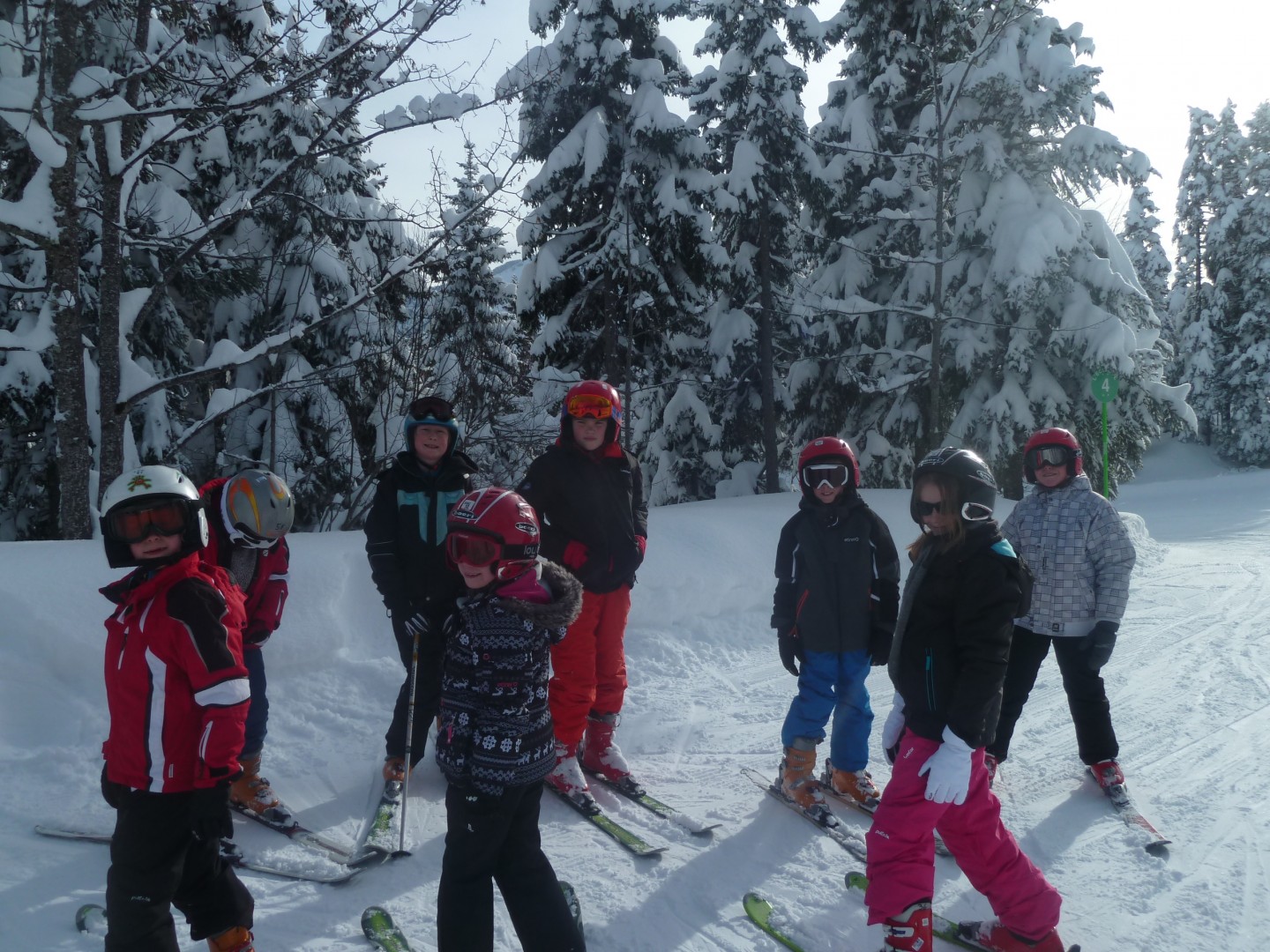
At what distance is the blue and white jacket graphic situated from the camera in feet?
14.6

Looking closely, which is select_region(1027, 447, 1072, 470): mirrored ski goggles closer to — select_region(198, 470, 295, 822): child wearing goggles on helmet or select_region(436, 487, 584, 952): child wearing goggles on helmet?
select_region(436, 487, 584, 952): child wearing goggles on helmet

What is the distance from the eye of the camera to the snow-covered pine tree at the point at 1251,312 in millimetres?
34469

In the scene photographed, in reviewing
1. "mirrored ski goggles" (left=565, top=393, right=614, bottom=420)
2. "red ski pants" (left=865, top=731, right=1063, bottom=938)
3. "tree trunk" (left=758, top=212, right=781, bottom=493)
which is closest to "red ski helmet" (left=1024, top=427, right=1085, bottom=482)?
"red ski pants" (left=865, top=731, right=1063, bottom=938)

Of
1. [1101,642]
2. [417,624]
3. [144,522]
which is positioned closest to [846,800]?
[1101,642]

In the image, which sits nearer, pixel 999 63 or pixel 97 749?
pixel 97 749

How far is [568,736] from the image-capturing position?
179 inches

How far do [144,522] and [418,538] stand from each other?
1.85 metres

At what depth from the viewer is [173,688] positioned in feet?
8.50

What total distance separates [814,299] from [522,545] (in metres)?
13.9

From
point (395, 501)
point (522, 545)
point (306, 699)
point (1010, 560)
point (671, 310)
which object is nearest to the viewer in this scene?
point (522, 545)

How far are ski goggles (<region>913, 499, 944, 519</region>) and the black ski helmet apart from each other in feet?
0.06

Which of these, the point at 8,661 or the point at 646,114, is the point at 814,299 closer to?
the point at 646,114

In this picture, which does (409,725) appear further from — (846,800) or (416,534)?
(846,800)

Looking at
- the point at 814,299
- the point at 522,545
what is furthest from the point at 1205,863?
the point at 814,299
